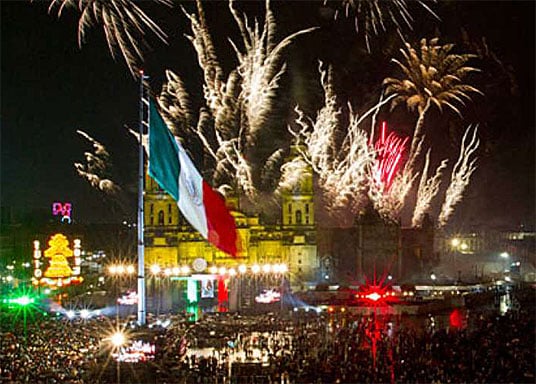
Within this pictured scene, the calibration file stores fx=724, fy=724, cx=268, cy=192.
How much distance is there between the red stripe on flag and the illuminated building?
3575 cm

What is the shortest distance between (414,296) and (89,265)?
37.0m

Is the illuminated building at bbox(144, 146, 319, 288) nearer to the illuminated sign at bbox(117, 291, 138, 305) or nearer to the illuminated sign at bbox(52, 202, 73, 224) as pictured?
the illuminated sign at bbox(52, 202, 73, 224)

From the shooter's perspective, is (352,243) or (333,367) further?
(352,243)

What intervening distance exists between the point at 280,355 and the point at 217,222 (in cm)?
459

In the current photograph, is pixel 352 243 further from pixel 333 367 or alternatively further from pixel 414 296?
pixel 333 367

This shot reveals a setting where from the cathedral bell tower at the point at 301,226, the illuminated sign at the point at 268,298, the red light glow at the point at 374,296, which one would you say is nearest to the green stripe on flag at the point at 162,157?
the red light glow at the point at 374,296

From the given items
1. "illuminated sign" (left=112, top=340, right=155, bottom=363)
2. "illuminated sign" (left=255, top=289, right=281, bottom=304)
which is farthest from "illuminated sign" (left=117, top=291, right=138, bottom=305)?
"illuminated sign" (left=112, top=340, right=155, bottom=363)

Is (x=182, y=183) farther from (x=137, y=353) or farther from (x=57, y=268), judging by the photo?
(x=57, y=268)

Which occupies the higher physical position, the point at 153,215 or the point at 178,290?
the point at 153,215

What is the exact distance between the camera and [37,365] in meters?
19.7

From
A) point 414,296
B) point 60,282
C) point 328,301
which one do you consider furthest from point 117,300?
point 414,296

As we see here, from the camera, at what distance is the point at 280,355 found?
2141 centimetres

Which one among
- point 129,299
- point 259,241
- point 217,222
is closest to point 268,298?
point 129,299

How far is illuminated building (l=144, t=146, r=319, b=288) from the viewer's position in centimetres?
5753
